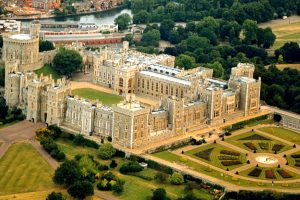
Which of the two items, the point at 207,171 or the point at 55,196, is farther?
the point at 207,171

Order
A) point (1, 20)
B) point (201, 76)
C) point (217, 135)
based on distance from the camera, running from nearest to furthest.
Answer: point (217, 135) → point (201, 76) → point (1, 20)

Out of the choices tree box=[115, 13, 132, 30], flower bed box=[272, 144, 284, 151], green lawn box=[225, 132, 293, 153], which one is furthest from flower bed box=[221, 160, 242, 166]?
tree box=[115, 13, 132, 30]

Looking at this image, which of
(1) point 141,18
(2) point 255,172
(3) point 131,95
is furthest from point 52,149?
(1) point 141,18

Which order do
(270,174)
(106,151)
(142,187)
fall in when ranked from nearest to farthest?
(142,187) → (270,174) → (106,151)

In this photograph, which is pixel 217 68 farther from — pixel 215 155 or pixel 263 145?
pixel 215 155

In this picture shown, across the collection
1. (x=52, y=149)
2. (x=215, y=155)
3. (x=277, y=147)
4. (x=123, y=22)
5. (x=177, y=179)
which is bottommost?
(x=177, y=179)

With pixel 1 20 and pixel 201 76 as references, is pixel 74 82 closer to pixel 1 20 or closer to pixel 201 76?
pixel 201 76

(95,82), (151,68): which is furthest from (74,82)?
(151,68)
